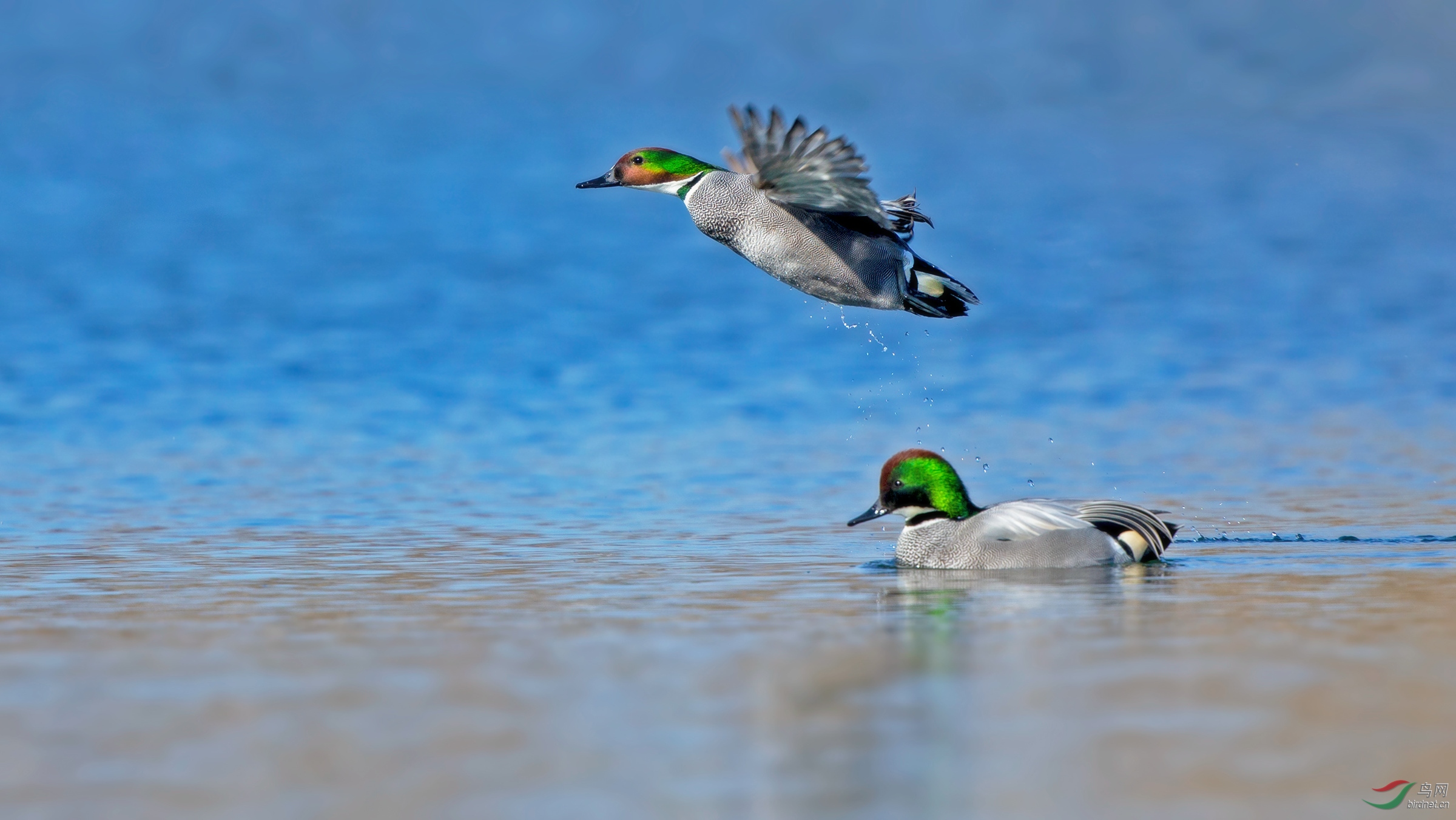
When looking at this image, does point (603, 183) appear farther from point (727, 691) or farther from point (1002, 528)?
point (727, 691)

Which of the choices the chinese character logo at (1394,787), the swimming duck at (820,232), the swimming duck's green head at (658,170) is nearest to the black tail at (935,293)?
the swimming duck at (820,232)

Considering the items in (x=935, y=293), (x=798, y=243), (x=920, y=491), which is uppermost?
(x=798, y=243)

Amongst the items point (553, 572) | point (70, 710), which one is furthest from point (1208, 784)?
point (553, 572)

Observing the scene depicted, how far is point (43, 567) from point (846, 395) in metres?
12.3

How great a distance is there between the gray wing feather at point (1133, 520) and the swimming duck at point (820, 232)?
4.80 ft

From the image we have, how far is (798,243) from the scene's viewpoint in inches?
352

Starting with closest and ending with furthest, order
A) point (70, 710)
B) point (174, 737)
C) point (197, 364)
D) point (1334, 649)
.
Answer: point (174, 737), point (70, 710), point (1334, 649), point (197, 364)

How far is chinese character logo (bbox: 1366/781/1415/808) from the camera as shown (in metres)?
4.74

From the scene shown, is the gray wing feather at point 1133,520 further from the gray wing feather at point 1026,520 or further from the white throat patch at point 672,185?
the white throat patch at point 672,185

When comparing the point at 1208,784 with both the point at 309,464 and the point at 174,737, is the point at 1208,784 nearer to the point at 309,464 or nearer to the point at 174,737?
the point at 174,737

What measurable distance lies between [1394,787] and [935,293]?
457cm

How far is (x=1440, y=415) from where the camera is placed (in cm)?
1820

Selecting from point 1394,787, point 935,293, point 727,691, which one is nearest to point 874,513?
point 935,293

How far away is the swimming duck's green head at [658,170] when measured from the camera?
9.38 meters
